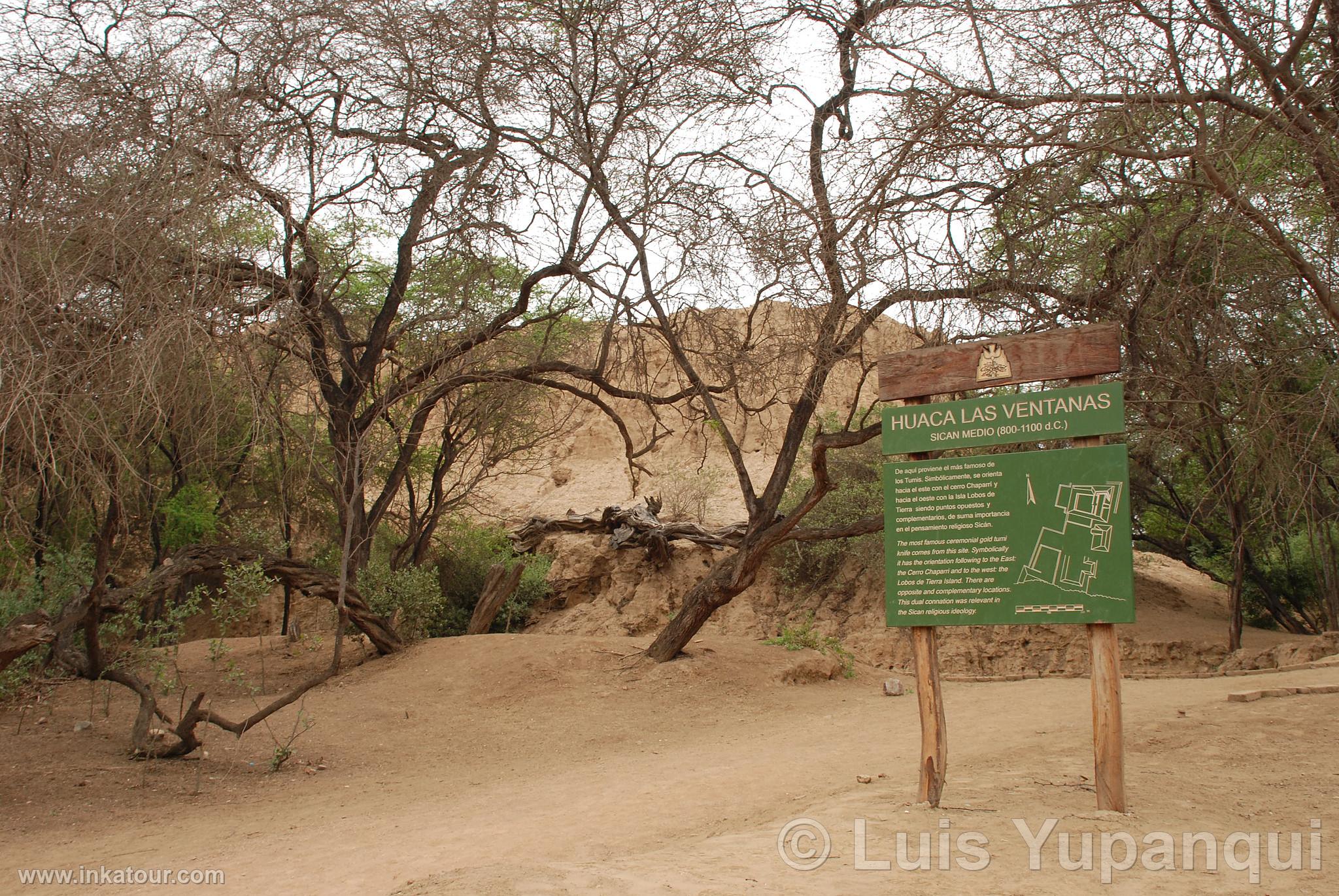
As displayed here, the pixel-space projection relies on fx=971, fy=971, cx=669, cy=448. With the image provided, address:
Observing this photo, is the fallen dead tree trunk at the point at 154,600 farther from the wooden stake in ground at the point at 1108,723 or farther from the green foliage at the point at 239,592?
the wooden stake in ground at the point at 1108,723

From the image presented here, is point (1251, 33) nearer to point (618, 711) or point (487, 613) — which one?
point (618, 711)

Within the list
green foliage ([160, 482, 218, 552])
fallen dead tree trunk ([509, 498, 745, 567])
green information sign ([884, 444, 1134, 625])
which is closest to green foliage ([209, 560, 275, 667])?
green foliage ([160, 482, 218, 552])

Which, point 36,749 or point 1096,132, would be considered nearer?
point 1096,132

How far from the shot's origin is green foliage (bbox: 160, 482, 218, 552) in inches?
575

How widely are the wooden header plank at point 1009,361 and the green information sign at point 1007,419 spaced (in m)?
0.12

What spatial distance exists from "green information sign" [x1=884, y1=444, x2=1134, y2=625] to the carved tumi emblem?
517 millimetres

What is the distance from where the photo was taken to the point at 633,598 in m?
18.1

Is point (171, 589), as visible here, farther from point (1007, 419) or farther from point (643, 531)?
point (643, 531)

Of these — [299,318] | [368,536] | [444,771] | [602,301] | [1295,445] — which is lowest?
[444,771]

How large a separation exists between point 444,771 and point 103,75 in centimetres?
643

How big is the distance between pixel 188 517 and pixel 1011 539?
12.8m

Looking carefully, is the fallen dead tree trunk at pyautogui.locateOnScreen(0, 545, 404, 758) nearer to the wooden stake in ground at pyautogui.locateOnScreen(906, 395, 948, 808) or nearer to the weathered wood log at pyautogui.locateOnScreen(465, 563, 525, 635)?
the weathered wood log at pyautogui.locateOnScreen(465, 563, 525, 635)

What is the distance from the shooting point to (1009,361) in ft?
19.0

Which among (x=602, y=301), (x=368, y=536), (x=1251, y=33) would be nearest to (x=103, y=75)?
(x=602, y=301)
